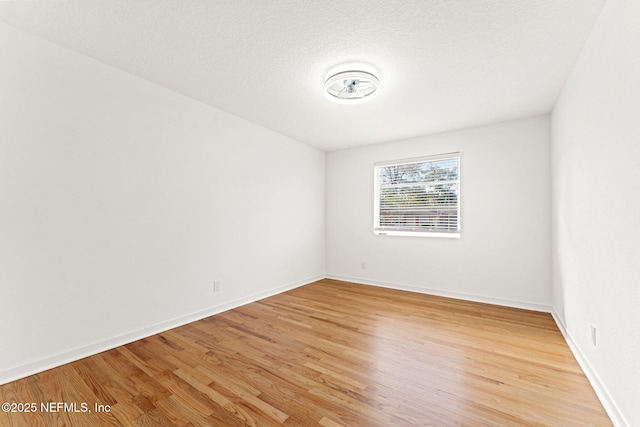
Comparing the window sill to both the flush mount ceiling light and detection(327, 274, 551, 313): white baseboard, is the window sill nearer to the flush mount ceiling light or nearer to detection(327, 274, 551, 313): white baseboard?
detection(327, 274, 551, 313): white baseboard

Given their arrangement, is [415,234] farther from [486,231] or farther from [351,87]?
[351,87]

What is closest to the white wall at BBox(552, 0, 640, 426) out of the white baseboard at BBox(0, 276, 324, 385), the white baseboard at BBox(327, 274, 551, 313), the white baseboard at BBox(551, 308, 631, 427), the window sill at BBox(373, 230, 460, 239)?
the white baseboard at BBox(551, 308, 631, 427)

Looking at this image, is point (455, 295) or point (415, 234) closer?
point (455, 295)

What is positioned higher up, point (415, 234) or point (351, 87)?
point (351, 87)

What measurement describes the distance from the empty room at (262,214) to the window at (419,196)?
18 cm

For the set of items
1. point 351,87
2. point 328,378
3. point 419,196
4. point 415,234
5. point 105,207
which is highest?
point 351,87

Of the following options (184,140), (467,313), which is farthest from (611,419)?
(184,140)

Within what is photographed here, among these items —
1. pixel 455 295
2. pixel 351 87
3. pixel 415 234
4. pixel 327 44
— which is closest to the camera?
pixel 327 44

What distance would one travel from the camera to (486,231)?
370cm

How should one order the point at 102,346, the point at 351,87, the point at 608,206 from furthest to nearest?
1. the point at 351,87
2. the point at 102,346
3. the point at 608,206

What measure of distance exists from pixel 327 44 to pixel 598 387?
302cm

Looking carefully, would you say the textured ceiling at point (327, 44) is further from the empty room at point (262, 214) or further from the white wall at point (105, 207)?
the white wall at point (105, 207)

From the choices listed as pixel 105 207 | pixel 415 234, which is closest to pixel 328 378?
pixel 105 207

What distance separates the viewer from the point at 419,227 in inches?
168
